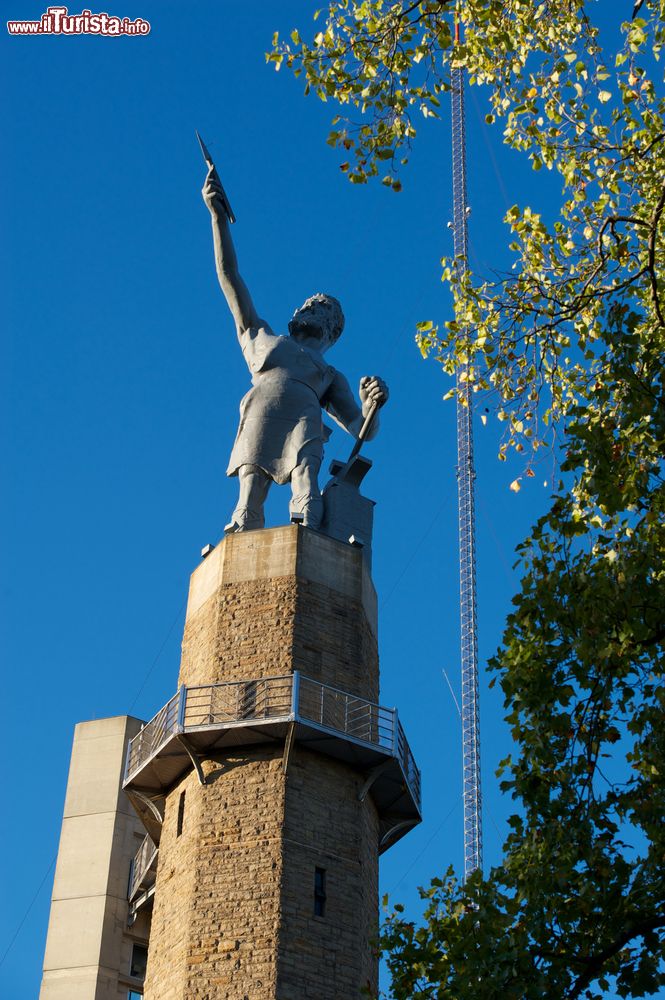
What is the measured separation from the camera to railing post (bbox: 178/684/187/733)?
29.7 m

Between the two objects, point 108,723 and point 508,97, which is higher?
point 108,723

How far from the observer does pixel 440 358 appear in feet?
76.1

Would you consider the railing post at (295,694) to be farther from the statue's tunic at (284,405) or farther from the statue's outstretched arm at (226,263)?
the statue's outstretched arm at (226,263)

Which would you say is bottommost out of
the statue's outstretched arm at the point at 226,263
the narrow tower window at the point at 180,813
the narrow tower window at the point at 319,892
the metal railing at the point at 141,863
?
the narrow tower window at the point at 319,892

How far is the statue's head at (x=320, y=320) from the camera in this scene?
36812 millimetres

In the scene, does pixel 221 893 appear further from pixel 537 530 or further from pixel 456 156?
pixel 456 156

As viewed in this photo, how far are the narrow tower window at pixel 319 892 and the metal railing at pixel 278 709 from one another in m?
2.52

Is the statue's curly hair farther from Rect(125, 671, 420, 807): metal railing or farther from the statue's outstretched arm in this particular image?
Rect(125, 671, 420, 807): metal railing

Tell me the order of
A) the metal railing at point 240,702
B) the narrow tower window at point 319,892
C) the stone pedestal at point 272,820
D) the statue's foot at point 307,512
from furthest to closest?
the statue's foot at point 307,512 < the metal railing at point 240,702 < the narrow tower window at point 319,892 < the stone pedestal at point 272,820

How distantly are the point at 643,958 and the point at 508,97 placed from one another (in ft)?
41.3

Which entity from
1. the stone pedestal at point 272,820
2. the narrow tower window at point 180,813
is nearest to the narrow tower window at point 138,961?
the stone pedestal at point 272,820

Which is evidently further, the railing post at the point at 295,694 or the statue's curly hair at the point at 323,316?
the statue's curly hair at the point at 323,316

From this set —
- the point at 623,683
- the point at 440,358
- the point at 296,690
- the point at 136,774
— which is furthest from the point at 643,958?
the point at 136,774

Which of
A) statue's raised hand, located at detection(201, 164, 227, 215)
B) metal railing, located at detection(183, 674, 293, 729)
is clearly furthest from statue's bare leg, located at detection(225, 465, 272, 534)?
statue's raised hand, located at detection(201, 164, 227, 215)
